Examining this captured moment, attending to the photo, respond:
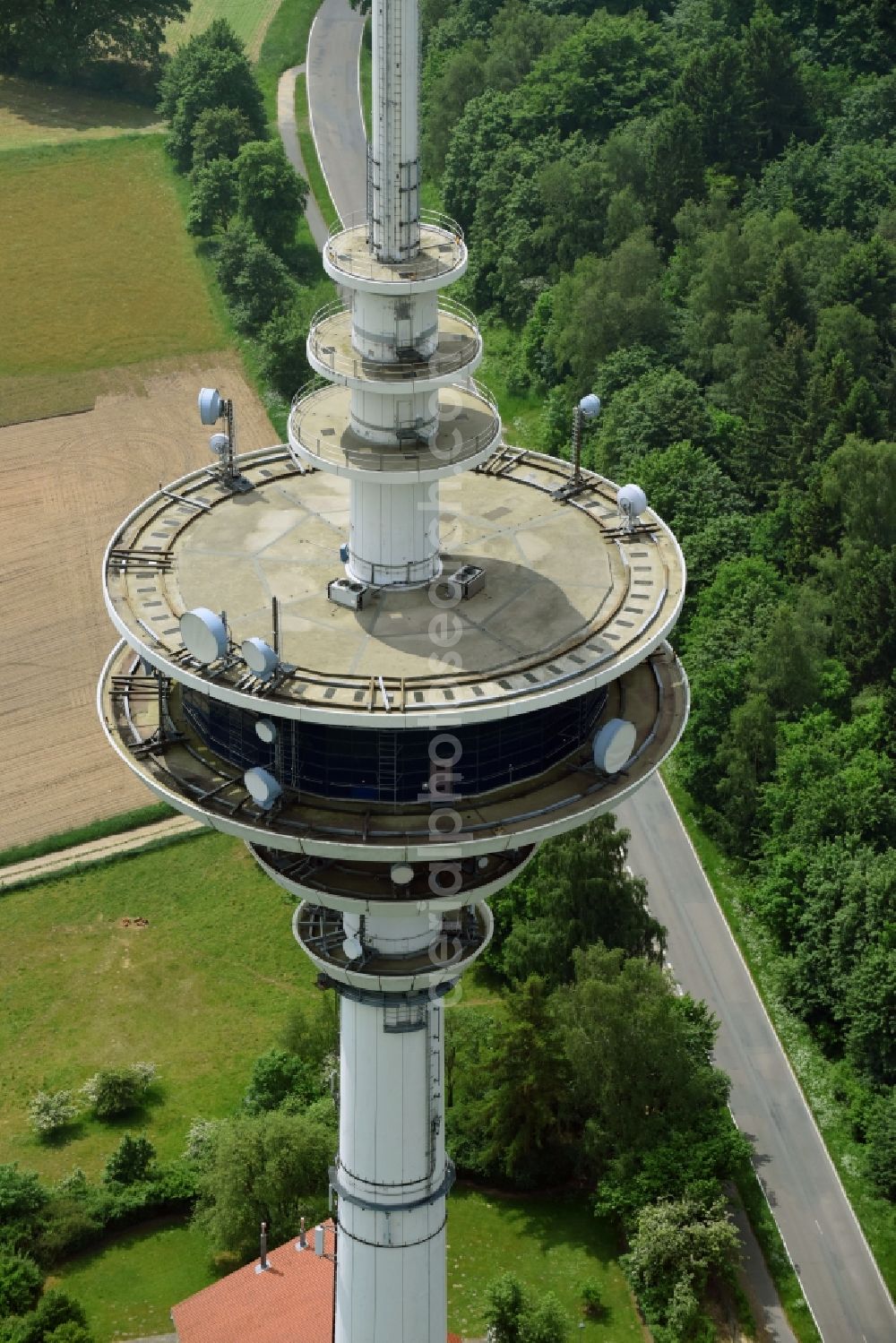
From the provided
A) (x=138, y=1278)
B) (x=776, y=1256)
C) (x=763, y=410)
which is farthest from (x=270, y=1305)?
(x=763, y=410)

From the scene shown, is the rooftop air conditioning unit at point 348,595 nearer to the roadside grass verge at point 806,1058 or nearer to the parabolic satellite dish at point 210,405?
the parabolic satellite dish at point 210,405

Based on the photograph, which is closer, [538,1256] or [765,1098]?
[538,1256]

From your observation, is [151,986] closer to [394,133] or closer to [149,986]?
[149,986]

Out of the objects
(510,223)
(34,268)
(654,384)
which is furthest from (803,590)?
(34,268)

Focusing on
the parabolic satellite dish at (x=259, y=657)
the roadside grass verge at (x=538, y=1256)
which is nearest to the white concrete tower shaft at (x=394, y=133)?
the parabolic satellite dish at (x=259, y=657)

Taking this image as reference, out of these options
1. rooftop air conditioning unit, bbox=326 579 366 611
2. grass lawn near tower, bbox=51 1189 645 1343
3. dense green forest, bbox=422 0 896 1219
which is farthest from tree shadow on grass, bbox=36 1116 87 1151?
rooftop air conditioning unit, bbox=326 579 366 611
